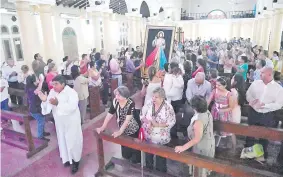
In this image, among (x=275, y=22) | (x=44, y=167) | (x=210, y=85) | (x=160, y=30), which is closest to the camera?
(x=44, y=167)

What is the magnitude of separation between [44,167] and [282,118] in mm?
4395

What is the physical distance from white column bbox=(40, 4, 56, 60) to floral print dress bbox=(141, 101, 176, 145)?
7.74m

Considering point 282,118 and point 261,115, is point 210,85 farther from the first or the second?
point 282,118

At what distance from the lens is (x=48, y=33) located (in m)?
9.47

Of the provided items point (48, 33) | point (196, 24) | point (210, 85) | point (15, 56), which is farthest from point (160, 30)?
point (196, 24)

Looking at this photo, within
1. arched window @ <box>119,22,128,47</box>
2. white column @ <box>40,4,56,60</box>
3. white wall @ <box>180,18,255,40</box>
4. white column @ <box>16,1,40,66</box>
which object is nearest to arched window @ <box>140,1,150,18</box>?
arched window @ <box>119,22,128,47</box>

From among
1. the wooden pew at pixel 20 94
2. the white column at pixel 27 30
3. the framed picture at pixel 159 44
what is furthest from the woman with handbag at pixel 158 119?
the white column at pixel 27 30

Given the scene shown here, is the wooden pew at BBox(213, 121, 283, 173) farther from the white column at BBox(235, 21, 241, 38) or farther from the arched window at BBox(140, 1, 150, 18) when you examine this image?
the white column at BBox(235, 21, 241, 38)

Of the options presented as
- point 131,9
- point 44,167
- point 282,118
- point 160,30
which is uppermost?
point 131,9

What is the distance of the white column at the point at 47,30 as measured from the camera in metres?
9.11

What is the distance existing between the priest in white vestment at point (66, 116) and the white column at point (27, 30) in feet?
19.2

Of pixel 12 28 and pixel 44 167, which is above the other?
pixel 12 28

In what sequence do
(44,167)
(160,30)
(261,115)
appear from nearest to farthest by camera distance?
(261,115), (44,167), (160,30)

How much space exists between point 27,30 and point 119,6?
9.48 metres
